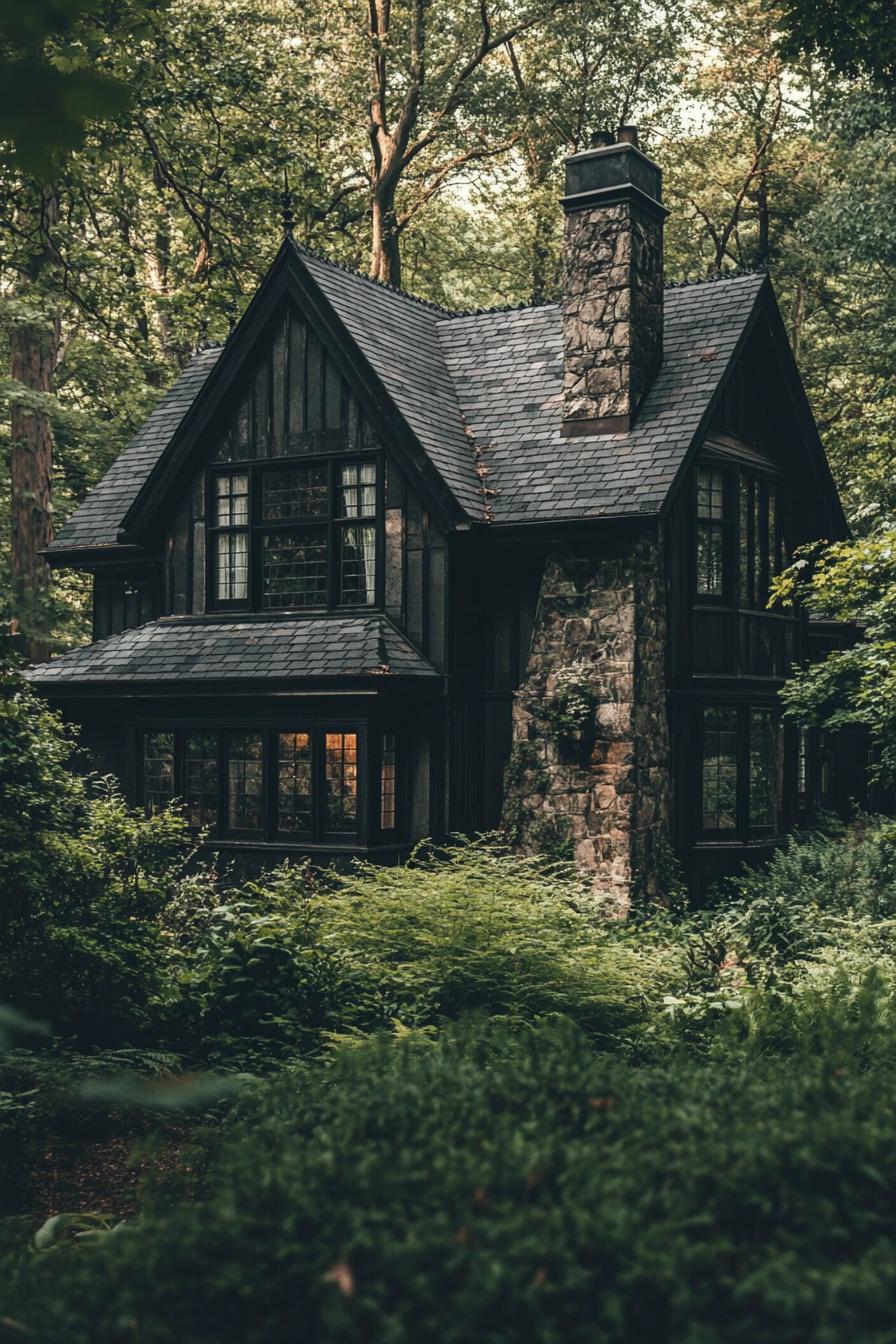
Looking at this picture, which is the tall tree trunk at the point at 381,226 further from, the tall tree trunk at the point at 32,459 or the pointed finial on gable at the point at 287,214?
the pointed finial on gable at the point at 287,214

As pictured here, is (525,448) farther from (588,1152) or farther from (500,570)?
(588,1152)

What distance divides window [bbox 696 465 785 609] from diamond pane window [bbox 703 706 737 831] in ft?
4.78

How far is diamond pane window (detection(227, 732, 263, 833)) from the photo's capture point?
15.0 meters

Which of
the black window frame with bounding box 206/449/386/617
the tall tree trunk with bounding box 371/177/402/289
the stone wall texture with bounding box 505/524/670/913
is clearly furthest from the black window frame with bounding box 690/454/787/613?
the tall tree trunk with bounding box 371/177/402/289

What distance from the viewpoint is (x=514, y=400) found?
16500 millimetres

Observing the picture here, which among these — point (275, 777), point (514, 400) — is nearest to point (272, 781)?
point (275, 777)

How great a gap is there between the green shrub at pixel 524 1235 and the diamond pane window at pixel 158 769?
1201cm

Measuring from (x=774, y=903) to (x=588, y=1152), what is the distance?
10741 millimetres

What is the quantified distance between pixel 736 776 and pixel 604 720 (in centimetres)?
252

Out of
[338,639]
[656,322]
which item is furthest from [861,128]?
[338,639]

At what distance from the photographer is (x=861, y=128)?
24.0 meters

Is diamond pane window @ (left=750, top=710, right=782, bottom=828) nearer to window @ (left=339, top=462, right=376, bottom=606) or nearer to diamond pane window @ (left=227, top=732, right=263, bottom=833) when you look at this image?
window @ (left=339, top=462, right=376, bottom=606)

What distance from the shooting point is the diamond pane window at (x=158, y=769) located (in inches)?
621

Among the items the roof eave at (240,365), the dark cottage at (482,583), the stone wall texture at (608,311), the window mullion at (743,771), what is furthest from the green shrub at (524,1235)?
the stone wall texture at (608,311)
